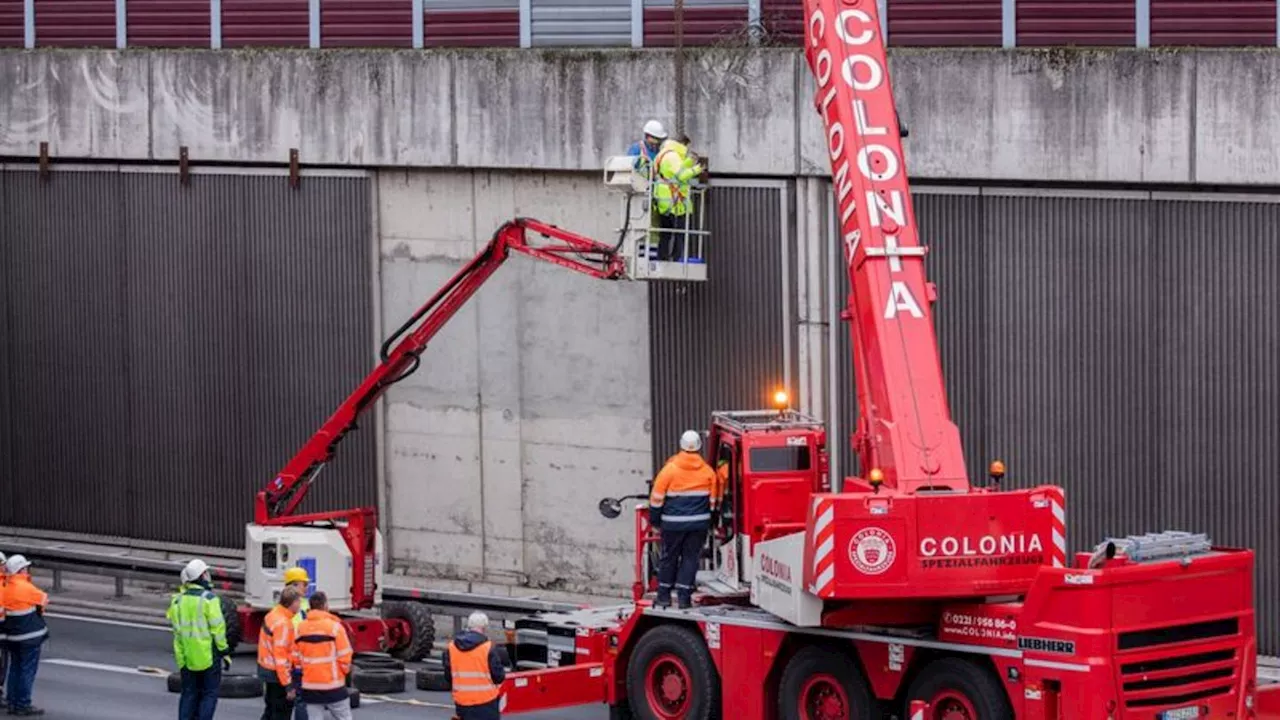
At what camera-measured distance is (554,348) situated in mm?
29766

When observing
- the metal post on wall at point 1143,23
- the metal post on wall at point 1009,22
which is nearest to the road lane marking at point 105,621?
the metal post on wall at point 1009,22

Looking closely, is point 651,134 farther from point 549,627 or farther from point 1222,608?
point 1222,608

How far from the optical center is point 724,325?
28375mm

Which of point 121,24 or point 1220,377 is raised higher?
point 121,24

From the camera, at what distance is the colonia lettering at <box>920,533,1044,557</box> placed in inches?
774

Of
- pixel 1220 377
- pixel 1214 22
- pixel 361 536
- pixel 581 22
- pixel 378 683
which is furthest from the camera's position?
pixel 581 22

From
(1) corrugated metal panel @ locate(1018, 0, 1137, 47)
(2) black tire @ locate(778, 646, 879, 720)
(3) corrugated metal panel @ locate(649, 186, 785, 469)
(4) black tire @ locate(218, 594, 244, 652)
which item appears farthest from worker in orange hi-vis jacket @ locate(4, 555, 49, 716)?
(1) corrugated metal panel @ locate(1018, 0, 1137, 47)

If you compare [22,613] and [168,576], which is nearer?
[22,613]

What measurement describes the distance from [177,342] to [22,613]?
937cm

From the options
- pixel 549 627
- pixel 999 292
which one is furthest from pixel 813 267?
pixel 549 627

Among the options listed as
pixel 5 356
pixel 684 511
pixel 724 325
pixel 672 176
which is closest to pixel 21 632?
pixel 684 511

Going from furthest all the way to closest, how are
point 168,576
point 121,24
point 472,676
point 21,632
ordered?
point 121,24 < point 168,576 < point 21,632 < point 472,676

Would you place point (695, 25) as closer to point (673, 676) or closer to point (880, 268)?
point (880, 268)

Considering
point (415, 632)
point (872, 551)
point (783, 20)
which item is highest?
point (783, 20)
